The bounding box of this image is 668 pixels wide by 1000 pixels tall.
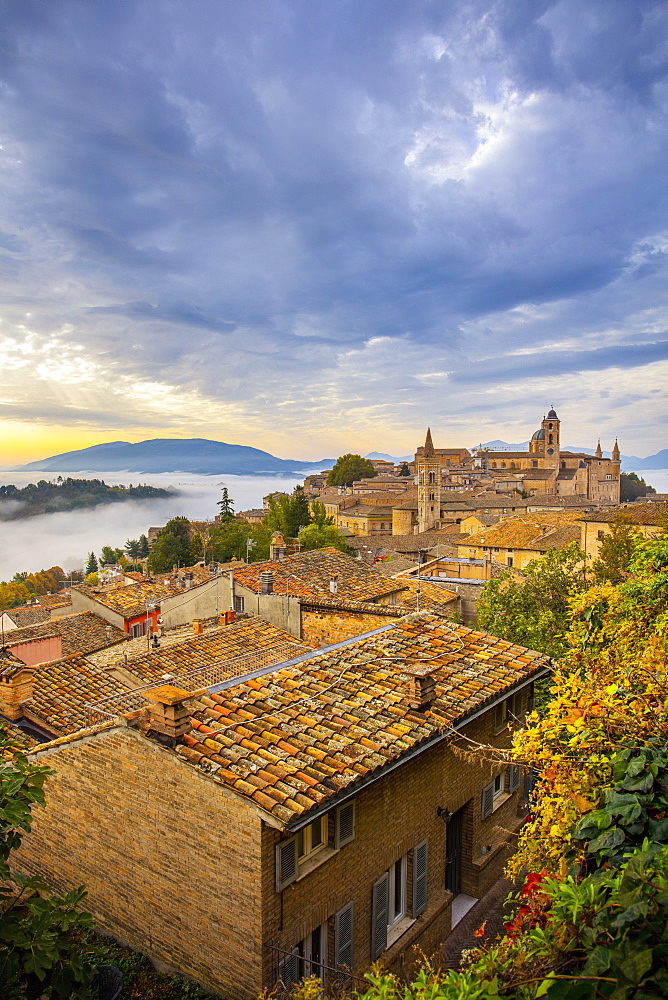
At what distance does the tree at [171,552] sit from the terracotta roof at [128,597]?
47.8 m

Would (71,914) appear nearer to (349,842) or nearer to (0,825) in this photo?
(0,825)

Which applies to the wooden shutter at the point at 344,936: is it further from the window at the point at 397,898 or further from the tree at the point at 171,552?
the tree at the point at 171,552

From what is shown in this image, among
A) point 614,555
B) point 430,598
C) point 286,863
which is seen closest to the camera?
Result: point 286,863

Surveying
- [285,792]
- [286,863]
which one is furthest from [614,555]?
[285,792]

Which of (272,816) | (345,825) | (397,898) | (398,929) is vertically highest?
(272,816)

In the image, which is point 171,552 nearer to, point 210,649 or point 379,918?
point 210,649

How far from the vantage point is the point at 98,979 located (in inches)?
254

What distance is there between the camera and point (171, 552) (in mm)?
80562

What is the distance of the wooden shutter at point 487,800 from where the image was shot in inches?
398

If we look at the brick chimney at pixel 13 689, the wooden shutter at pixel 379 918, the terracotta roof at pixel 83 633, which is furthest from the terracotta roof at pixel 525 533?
the brick chimney at pixel 13 689

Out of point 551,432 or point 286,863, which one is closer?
point 286,863

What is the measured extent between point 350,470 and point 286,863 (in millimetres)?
137549

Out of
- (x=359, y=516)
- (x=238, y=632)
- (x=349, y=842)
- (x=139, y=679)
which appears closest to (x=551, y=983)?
(x=349, y=842)

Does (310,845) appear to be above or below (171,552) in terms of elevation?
above
